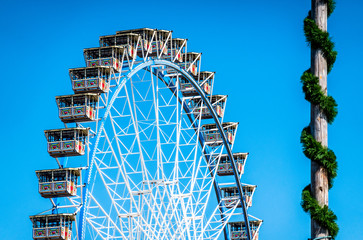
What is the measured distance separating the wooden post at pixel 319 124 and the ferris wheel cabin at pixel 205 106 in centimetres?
3769

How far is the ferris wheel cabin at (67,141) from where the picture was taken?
33.5 meters

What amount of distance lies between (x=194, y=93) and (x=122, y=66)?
9663 mm

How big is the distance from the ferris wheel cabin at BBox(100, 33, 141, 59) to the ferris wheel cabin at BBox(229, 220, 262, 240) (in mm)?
14770

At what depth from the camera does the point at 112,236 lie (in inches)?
1405

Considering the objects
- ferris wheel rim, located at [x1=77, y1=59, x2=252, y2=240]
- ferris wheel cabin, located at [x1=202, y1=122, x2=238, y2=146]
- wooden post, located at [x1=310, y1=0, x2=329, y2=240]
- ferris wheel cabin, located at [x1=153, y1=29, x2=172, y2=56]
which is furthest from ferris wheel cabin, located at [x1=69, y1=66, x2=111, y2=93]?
wooden post, located at [x1=310, y1=0, x2=329, y2=240]

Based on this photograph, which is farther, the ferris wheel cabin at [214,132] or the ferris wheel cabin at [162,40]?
the ferris wheel cabin at [214,132]

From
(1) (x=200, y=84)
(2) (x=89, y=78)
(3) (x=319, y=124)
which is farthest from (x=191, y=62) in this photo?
(3) (x=319, y=124)

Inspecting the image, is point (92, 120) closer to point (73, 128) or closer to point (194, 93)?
point (73, 128)

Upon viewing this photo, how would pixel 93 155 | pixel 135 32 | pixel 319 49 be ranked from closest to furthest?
1. pixel 319 49
2. pixel 93 155
3. pixel 135 32

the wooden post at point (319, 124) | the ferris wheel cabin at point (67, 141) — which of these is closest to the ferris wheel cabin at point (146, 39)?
the ferris wheel cabin at point (67, 141)

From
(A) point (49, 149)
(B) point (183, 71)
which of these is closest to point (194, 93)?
(B) point (183, 71)

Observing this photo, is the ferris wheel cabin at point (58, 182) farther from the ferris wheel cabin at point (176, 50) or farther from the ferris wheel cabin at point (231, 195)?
the ferris wheel cabin at point (231, 195)

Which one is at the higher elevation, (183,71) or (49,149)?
→ (183,71)

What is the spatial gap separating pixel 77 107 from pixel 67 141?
62.8 inches
